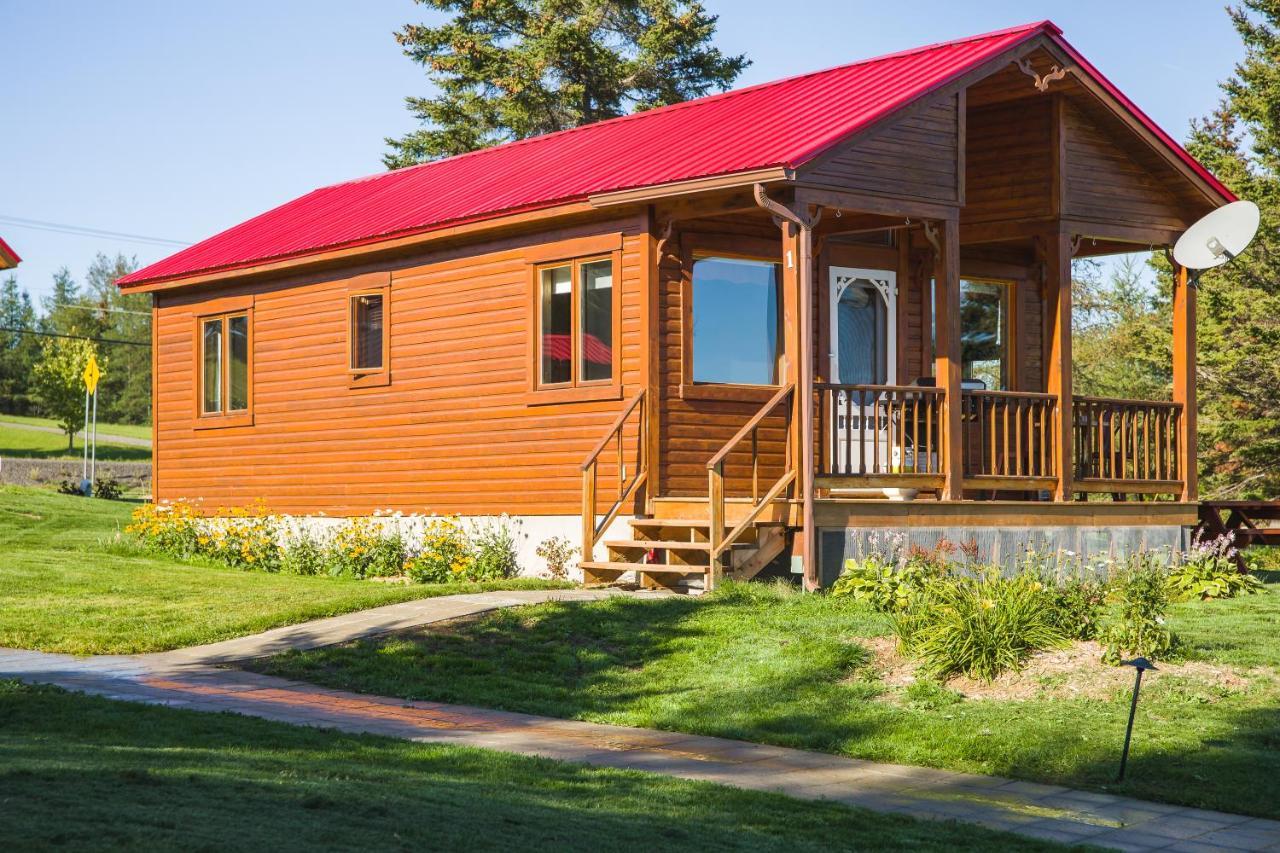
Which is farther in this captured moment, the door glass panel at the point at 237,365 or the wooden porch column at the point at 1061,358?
the door glass panel at the point at 237,365

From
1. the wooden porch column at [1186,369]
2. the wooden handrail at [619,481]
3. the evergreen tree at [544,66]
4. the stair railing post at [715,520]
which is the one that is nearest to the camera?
the stair railing post at [715,520]

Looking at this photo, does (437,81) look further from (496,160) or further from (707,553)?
(707,553)

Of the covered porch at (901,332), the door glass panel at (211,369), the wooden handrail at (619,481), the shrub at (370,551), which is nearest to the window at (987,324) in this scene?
the covered porch at (901,332)

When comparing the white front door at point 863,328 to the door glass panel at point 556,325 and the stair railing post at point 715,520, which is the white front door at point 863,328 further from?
the stair railing post at point 715,520

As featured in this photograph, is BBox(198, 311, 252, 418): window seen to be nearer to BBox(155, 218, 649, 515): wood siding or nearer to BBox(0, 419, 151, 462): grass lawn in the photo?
BBox(155, 218, 649, 515): wood siding

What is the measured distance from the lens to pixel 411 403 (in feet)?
57.7

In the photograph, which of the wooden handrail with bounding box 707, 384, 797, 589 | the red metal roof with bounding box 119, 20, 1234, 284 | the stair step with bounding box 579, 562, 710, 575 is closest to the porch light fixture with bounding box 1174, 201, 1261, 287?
the red metal roof with bounding box 119, 20, 1234, 284

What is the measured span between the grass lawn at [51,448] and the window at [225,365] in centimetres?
3704

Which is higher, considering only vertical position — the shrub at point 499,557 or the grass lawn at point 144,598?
the shrub at point 499,557

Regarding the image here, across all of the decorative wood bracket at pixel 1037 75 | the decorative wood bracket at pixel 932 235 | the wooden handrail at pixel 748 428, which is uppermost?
the decorative wood bracket at pixel 1037 75

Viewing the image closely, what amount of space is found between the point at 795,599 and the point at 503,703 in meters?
3.45

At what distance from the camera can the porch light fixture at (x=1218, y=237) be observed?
15484mm

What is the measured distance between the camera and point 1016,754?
826 cm

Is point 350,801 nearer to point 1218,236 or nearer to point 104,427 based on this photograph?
point 1218,236
